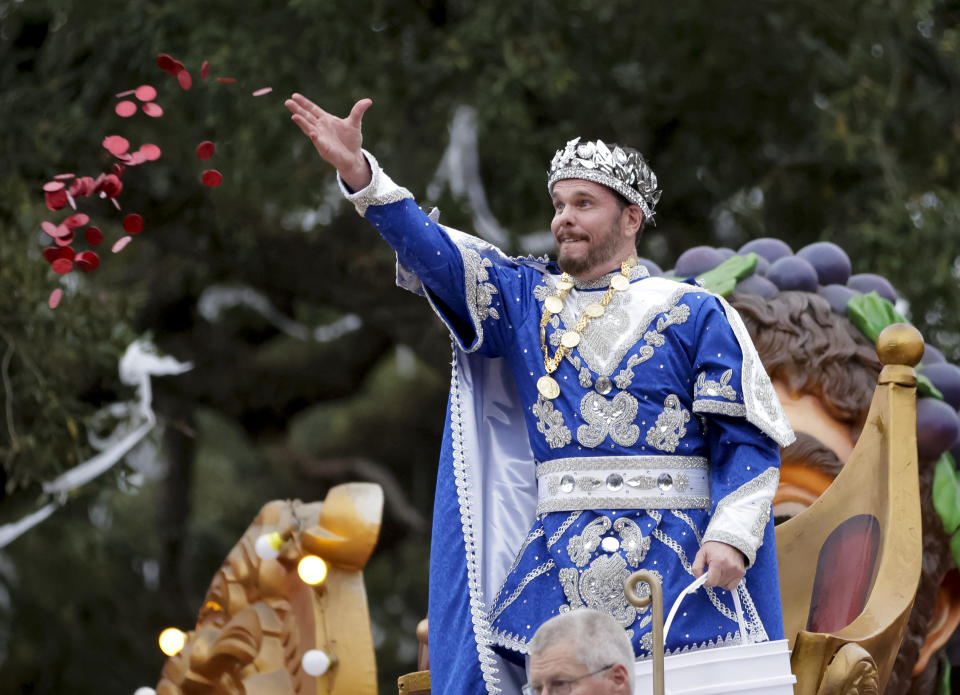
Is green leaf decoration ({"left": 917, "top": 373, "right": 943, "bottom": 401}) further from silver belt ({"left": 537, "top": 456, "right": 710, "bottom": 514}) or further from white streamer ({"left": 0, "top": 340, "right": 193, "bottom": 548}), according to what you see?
white streamer ({"left": 0, "top": 340, "right": 193, "bottom": 548})

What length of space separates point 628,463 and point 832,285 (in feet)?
6.05

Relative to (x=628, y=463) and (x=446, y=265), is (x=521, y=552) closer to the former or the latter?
(x=628, y=463)

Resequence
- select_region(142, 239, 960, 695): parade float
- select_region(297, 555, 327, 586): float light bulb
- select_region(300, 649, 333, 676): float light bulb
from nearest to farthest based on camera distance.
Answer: select_region(142, 239, 960, 695): parade float
select_region(300, 649, 333, 676): float light bulb
select_region(297, 555, 327, 586): float light bulb

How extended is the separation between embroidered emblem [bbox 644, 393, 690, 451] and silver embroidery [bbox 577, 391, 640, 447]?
0.13 ft

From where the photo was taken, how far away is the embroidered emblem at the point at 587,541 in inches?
137

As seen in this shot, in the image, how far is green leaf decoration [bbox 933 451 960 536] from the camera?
4.88 meters

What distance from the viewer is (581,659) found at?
8.48 ft

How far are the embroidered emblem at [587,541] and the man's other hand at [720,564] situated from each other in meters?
0.22

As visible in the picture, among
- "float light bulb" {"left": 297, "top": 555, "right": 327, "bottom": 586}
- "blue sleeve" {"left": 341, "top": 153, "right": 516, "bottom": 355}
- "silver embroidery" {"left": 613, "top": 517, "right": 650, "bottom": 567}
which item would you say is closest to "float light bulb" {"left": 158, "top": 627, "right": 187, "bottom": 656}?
"float light bulb" {"left": 297, "top": 555, "right": 327, "bottom": 586}

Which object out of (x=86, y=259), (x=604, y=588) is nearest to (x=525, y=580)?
(x=604, y=588)

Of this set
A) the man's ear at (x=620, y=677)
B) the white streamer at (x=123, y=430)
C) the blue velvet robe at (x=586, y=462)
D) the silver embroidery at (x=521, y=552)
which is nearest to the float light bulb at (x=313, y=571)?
the blue velvet robe at (x=586, y=462)

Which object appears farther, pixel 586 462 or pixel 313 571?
pixel 313 571

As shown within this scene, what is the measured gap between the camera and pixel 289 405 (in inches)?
380

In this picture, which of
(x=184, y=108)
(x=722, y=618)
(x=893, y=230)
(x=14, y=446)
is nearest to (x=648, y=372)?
(x=722, y=618)
